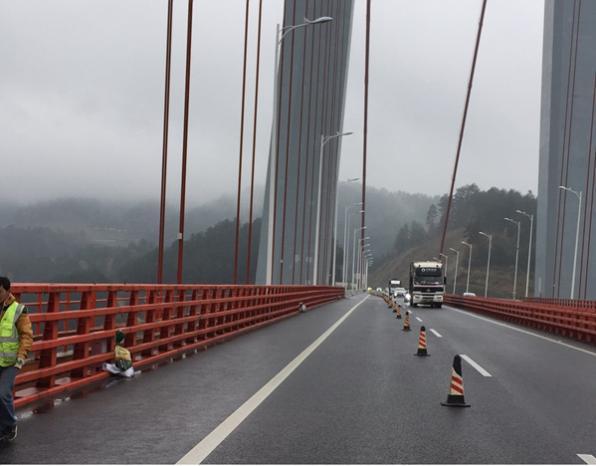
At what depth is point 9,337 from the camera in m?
6.32

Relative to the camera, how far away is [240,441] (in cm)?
677

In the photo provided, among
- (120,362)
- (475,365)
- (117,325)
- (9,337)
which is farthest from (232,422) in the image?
(475,365)

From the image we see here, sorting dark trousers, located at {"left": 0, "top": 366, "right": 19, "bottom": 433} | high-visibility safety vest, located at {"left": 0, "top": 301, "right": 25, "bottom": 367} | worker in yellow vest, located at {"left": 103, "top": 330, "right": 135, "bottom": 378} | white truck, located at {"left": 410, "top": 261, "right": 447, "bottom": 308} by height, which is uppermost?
high-visibility safety vest, located at {"left": 0, "top": 301, "right": 25, "bottom": 367}

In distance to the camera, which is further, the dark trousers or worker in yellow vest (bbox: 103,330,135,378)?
worker in yellow vest (bbox: 103,330,135,378)

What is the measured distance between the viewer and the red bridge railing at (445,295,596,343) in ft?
68.3

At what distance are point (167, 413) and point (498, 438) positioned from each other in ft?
10.7

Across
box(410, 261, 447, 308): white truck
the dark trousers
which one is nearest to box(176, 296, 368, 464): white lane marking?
the dark trousers

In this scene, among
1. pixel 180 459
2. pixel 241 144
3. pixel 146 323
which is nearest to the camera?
pixel 180 459

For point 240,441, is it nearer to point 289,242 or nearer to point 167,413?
point 167,413

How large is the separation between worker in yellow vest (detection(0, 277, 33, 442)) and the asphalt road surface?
301 mm

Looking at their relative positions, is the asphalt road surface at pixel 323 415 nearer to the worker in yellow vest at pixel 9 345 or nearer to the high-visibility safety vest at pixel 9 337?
the worker in yellow vest at pixel 9 345

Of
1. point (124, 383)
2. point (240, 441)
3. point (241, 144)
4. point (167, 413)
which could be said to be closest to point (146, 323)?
point (124, 383)

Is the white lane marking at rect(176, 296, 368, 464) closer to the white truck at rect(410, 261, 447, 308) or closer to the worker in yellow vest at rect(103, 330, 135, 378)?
the worker in yellow vest at rect(103, 330, 135, 378)

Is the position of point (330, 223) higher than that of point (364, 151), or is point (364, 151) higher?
point (364, 151)
